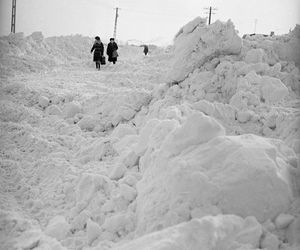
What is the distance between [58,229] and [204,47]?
399cm

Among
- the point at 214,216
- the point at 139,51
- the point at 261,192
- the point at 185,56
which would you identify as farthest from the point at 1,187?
the point at 139,51

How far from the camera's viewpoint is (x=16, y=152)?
16.3ft

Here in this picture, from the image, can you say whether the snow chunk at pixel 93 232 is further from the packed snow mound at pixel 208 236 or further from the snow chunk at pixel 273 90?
the snow chunk at pixel 273 90

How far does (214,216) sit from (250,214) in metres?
0.31

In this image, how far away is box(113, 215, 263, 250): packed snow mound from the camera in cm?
213

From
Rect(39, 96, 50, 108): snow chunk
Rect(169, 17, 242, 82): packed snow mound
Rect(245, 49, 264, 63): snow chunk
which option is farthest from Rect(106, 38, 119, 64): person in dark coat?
Rect(245, 49, 264, 63): snow chunk

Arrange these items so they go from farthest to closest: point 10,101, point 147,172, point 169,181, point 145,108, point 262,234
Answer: point 10,101
point 145,108
point 147,172
point 169,181
point 262,234

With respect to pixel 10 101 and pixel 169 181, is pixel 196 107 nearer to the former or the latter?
pixel 169 181

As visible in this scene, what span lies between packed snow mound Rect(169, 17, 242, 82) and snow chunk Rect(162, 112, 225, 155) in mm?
2804

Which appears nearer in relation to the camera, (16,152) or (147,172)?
(147,172)

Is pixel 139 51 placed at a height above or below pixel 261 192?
above

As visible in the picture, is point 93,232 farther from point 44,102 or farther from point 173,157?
point 44,102

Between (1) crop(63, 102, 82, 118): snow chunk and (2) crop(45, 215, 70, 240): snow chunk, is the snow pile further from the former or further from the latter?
(2) crop(45, 215, 70, 240): snow chunk

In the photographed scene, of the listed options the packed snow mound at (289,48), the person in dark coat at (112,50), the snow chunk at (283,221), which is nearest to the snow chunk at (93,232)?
the snow chunk at (283,221)
